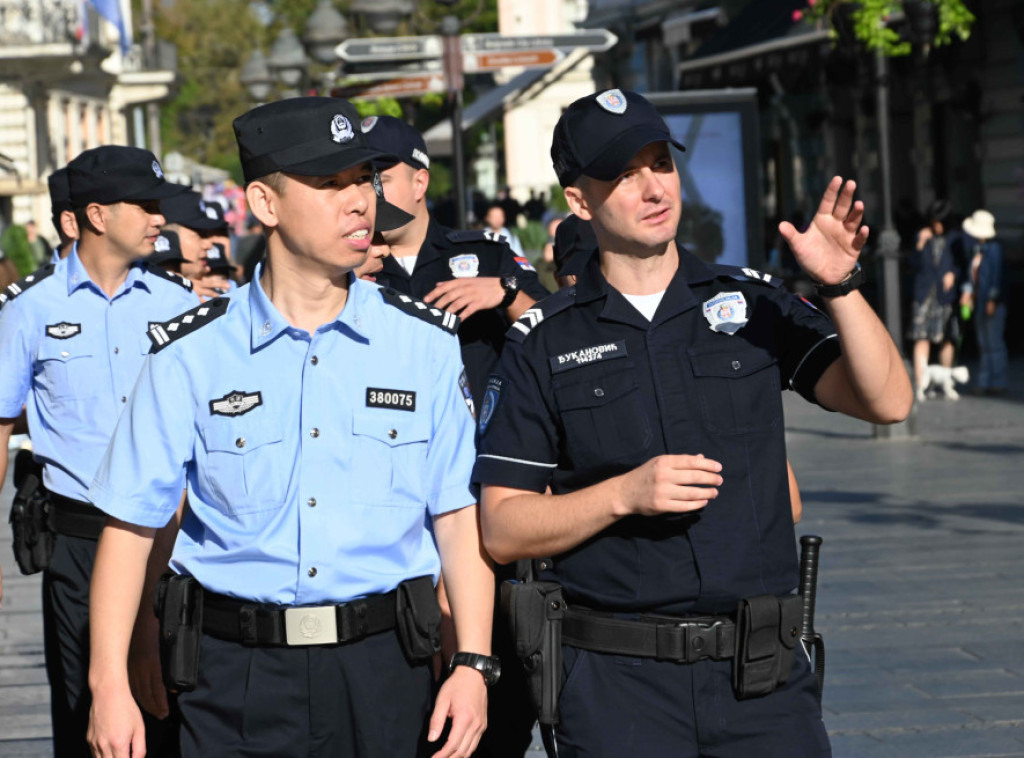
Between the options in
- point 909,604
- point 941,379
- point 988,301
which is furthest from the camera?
point 988,301

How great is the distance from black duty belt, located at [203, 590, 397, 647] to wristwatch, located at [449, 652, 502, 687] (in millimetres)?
177

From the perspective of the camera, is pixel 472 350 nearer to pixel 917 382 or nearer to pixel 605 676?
pixel 605 676

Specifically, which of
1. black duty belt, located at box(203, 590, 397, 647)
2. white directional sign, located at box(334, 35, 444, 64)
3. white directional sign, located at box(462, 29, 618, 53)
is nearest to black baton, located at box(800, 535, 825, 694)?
black duty belt, located at box(203, 590, 397, 647)

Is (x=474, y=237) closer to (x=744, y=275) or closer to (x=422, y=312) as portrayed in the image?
(x=422, y=312)

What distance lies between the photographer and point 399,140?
5570 mm

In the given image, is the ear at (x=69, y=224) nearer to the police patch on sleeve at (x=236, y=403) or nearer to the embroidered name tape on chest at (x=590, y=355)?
the police patch on sleeve at (x=236, y=403)

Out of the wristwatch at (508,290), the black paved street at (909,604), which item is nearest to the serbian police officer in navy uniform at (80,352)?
the black paved street at (909,604)

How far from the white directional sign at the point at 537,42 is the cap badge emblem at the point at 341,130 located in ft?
29.9

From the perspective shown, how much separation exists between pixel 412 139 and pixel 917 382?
43.2 feet

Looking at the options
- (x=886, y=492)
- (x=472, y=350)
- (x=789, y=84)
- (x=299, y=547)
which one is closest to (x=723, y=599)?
(x=299, y=547)

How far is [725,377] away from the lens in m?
3.81

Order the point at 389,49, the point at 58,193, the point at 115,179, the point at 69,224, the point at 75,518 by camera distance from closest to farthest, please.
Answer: the point at 75,518 < the point at 115,179 < the point at 69,224 < the point at 58,193 < the point at 389,49

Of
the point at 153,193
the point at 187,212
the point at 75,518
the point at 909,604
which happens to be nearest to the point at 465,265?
the point at 153,193

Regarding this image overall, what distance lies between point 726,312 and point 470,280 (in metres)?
1.44
